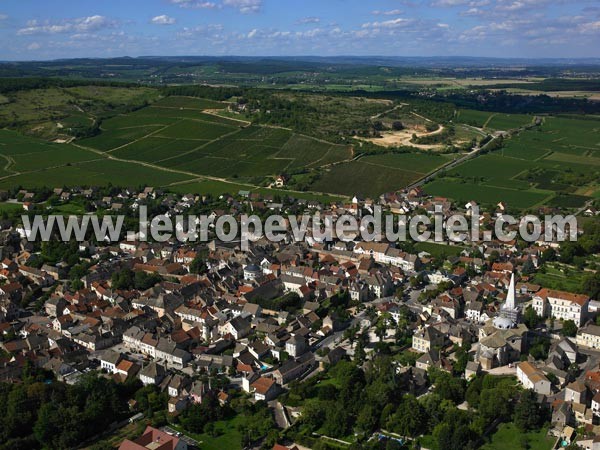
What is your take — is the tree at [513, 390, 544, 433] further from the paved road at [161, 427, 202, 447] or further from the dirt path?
the dirt path

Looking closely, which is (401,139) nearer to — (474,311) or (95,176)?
(95,176)

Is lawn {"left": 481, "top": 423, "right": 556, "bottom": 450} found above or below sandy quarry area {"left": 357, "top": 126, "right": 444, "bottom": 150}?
below

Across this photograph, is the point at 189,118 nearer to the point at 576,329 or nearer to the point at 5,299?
the point at 5,299

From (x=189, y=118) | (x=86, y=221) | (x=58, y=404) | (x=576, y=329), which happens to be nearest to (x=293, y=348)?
(x=58, y=404)

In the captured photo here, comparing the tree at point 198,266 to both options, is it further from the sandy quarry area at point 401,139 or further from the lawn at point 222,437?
the sandy quarry area at point 401,139


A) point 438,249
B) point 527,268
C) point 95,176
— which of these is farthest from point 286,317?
point 95,176

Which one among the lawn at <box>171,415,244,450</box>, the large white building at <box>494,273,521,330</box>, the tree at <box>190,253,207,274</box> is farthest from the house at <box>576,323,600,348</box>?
the tree at <box>190,253,207,274</box>
